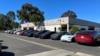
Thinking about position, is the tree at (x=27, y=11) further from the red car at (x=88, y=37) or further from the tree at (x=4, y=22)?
the red car at (x=88, y=37)

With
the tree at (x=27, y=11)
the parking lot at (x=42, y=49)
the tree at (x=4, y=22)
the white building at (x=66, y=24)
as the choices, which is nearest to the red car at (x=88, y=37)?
the parking lot at (x=42, y=49)

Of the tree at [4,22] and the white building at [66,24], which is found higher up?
the tree at [4,22]

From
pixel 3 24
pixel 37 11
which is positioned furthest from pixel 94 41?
A: pixel 3 24

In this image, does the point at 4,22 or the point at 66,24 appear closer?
the point at 66,24

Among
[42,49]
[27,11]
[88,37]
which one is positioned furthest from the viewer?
[27,11]

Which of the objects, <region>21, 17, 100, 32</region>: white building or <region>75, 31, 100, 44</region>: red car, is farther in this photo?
<region>21, 17, 100, 32</region>: white building

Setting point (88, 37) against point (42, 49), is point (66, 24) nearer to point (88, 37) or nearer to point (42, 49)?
point (88, 37)

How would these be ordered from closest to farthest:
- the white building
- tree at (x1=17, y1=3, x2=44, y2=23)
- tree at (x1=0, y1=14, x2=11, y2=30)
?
the white building
tree at (x1=17, y1=3, x2=44, y2=23)
tree at (x1=0, y1=14, x2=11, y2=30)

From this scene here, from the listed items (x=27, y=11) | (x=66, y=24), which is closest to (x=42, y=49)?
(x=66, y=24)

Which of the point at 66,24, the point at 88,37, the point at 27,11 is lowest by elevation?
the point at 88,37

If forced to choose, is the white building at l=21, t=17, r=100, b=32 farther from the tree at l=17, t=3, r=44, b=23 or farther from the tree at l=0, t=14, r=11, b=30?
the tree at l=0, t=14, r=11, b=30

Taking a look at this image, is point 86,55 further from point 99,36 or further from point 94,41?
point 99,36

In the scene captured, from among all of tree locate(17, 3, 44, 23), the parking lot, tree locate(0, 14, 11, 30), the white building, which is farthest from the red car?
tree locate(0, 14, 11, 30)

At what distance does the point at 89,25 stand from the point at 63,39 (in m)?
23.9
